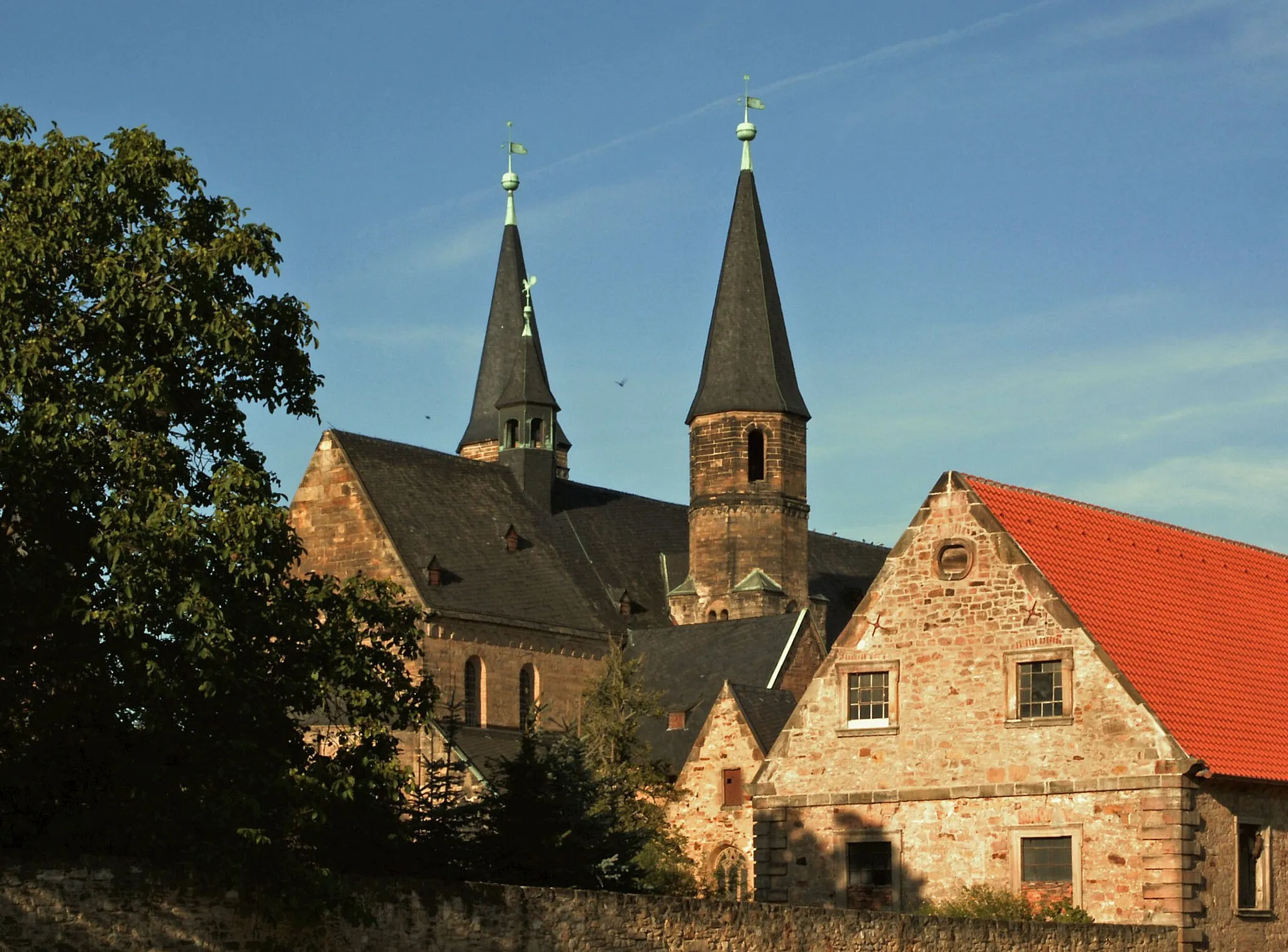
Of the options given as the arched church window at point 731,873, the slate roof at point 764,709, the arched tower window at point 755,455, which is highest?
the arched tower window at point 755,455

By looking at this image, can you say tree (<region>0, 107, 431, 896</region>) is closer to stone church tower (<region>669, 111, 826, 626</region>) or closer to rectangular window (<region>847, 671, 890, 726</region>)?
rectangular window (<region>847, 671, 890, 726</region>)

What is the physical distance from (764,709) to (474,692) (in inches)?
489

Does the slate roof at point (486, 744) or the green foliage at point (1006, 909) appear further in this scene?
the slate roof at point (486, 744)

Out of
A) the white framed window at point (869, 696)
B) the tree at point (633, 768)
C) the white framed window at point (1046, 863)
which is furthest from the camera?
the tree at point (633, 768)

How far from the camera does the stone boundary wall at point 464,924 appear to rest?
16812mm

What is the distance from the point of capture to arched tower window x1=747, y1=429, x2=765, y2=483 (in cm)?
6125

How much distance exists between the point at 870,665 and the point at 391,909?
44.9ft

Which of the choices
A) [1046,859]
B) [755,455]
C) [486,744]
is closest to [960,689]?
[1046,859]

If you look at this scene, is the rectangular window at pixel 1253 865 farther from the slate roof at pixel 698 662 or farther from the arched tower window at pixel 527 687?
the arched tower window at pixel 527 687

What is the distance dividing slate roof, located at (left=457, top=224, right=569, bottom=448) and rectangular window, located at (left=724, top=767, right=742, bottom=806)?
101 feet

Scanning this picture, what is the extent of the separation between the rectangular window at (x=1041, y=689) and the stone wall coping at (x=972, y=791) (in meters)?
1.00

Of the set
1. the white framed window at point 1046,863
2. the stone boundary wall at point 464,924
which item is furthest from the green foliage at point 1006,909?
the stone boundary wall at point 464,924

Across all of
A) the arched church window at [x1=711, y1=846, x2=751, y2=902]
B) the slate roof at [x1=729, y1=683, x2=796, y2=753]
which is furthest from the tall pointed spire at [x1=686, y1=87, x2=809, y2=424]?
the arched church window at [x1=711, y1=846, x2=751, y2=902]

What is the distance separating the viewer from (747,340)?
61812 mm
